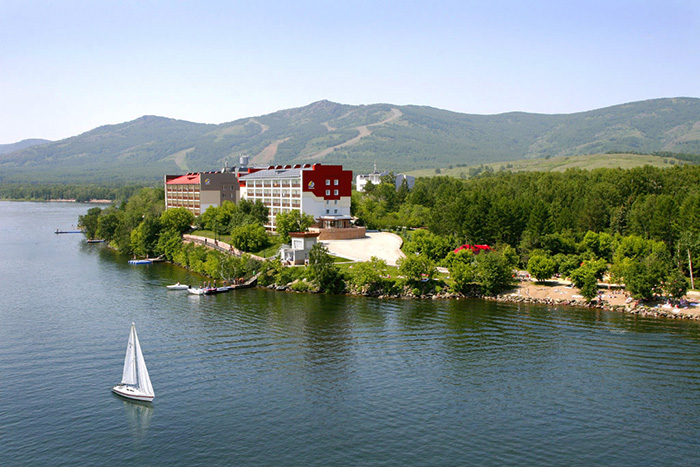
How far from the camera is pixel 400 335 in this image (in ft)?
142

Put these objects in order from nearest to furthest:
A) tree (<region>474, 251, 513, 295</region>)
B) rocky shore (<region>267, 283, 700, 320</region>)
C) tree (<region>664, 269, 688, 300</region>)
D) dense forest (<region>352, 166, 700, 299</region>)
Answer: rocky shore (<region>267, 283, 700, 320</region>) → tree (<region>664, 269, 688, 300</region>) → dense forest (<region>352, 166, 700, 299</region>) → tree (<region>474, 251, 513, 295</region>)

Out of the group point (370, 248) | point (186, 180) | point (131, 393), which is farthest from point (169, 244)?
point (131, 393)

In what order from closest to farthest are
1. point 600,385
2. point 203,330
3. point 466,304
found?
point 600,385 < point 203,330 < point 466,304

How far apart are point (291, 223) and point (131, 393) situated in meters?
47.6

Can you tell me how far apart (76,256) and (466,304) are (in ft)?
199

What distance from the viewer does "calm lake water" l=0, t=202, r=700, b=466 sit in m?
26.9

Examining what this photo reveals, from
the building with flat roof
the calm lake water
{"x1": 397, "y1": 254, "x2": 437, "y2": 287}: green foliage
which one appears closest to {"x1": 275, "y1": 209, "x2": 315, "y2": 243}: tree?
the building with flat roof

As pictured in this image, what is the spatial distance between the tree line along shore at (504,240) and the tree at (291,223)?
0.19 meters

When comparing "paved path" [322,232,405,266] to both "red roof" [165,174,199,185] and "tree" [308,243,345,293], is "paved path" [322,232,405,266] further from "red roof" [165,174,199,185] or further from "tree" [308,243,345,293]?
"red roof" [165,174,199,185]

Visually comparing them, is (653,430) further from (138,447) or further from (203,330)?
(203,330)

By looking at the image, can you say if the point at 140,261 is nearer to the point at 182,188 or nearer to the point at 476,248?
the point at 182,188

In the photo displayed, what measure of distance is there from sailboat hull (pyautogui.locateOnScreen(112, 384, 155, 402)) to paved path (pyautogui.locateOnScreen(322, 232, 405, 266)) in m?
36.1

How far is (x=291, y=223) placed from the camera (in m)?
78.0

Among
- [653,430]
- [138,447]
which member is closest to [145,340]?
[138,447]
